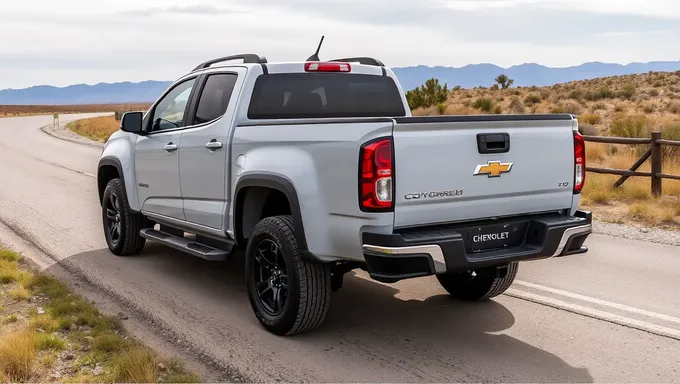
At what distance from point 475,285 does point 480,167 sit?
168 centimetres

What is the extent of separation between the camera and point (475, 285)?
6.14 meters

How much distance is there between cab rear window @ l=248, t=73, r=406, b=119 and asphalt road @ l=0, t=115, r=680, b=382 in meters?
1.62

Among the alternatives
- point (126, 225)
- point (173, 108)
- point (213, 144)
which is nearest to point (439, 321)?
point (213, 144)

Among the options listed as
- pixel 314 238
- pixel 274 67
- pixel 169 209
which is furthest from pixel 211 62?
pixel 314 238

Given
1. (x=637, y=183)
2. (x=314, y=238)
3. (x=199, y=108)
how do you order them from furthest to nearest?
(x=637, y=183) → (x=199, y=108) → (x=314, y=238)

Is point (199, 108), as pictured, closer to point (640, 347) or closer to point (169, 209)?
point (169, 209)

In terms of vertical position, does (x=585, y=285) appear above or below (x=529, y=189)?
below

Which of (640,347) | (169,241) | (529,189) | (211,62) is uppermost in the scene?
(211,62)

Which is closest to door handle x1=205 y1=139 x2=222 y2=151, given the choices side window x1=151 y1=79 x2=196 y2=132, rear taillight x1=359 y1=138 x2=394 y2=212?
side window x1=151 y1=79 x2=196 y2=132

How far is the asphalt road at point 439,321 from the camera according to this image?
471 centimetres

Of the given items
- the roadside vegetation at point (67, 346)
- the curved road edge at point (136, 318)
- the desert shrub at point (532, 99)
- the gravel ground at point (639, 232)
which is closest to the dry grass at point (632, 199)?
the gravel ground at point (639, 232)

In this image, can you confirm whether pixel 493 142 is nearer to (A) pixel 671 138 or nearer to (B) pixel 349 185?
(B) pixel 349 185

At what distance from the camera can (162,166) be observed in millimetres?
6934

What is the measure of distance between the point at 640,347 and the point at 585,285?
1664 millimetres
